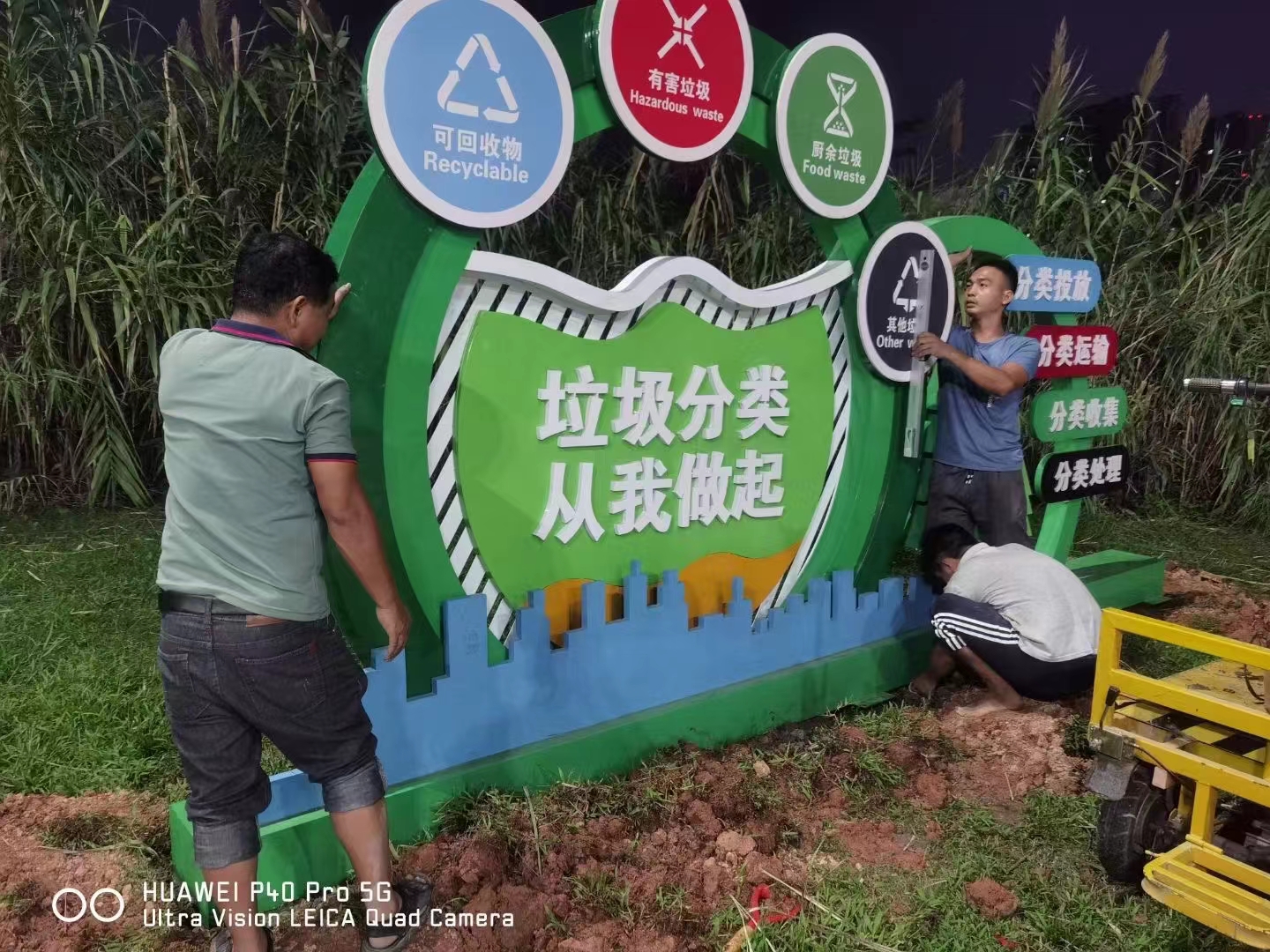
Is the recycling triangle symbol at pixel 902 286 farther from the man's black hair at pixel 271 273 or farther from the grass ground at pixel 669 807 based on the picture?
the man's black hair at pixel 271 273

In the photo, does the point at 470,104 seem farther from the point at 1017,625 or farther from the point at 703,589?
the point at 1017,625

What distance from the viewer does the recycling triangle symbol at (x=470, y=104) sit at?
6.18ft

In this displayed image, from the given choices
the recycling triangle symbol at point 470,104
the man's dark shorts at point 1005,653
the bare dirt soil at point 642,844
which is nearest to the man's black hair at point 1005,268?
the man's dark shorts at point 1005,653

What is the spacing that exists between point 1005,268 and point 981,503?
0.75m

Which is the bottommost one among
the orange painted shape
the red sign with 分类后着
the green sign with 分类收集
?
the orange painted shape

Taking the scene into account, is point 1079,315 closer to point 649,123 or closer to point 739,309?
point 739,309

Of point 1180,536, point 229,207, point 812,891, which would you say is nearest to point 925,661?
point 812,891

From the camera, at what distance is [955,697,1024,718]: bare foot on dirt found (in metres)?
2.73

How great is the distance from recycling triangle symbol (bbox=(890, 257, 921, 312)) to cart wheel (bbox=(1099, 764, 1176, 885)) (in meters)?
1.48

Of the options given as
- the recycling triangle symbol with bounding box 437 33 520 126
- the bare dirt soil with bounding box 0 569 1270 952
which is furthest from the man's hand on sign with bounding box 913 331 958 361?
the recycling triangle symbol with bounding box 437 33 520 126

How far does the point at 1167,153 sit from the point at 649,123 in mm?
4317

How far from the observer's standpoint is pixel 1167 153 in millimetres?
5246

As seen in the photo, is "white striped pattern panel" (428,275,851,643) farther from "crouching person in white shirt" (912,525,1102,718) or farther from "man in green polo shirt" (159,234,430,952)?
"crouching person in white shirt" (912,525,1102,718)

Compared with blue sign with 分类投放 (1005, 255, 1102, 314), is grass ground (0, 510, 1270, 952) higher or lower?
lower
